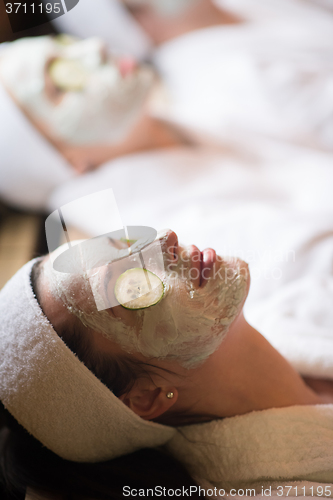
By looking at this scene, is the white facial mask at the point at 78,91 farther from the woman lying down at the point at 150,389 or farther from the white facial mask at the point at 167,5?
the woman lying down at the point at 150,389

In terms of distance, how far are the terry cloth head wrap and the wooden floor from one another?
41 centimetres

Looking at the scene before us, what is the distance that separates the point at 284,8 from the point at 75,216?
102 centimetres

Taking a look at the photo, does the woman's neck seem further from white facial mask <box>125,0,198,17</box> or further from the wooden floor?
white facial mask <box>125,0,198,17</box>

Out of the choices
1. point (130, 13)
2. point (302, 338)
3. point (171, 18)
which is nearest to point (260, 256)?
point (302, 338)

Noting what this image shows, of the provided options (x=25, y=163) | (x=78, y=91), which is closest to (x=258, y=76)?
(x=78, y=91)

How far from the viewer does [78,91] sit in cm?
107

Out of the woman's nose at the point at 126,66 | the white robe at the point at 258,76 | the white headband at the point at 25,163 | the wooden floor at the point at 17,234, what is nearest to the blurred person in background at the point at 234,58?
the white robe at the point at 258,76

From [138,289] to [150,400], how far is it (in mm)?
200

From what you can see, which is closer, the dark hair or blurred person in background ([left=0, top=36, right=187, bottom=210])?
the dark hair

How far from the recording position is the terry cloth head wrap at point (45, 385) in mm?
511

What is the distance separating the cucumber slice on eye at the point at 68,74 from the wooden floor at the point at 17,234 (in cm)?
38

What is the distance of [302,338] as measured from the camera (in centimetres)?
73

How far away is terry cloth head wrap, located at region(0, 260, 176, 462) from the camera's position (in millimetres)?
511

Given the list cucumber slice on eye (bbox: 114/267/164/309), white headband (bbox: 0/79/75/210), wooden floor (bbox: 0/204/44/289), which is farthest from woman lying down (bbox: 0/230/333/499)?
white headband (bbox: 0/79/75/210)
